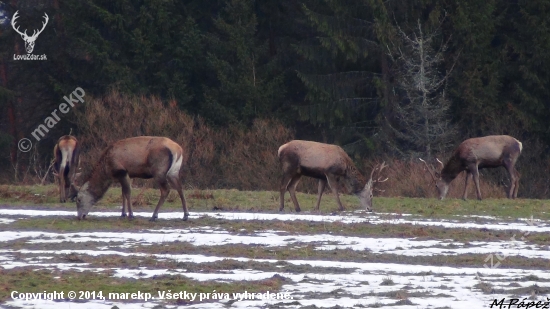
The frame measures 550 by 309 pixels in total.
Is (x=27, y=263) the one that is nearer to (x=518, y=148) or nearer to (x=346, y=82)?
(x=518, y=148)

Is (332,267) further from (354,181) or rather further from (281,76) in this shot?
(281,76)

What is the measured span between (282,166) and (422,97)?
755 inches

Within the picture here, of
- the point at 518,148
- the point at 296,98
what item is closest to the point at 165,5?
the point at 296,98

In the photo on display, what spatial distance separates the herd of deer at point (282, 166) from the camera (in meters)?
17.2

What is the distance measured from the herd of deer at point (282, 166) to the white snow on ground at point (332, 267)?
1275 mm

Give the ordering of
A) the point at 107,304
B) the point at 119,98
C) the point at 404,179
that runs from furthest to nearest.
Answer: the point at 119,98 < the point at 404,179 < the point at 107,304

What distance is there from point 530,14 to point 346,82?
29.9 feet

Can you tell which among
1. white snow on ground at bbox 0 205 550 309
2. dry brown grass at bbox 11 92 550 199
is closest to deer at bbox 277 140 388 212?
white snow on ground at bbox 0 205 550 309

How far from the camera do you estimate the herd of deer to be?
676 inches

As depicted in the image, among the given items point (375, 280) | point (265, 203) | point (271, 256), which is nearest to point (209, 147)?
point (265, 203)

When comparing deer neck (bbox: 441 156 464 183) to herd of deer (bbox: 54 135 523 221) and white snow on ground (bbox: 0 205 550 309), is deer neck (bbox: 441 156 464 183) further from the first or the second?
white snow on ground (bbox: 0 205 550 309)

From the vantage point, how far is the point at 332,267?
12.5m

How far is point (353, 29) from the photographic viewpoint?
138 ft

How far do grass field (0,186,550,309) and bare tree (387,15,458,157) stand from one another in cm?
1714
